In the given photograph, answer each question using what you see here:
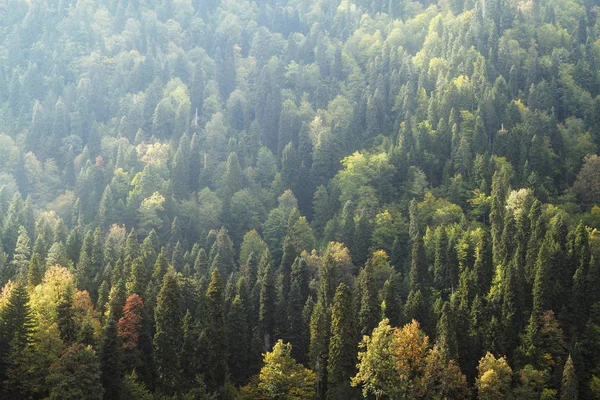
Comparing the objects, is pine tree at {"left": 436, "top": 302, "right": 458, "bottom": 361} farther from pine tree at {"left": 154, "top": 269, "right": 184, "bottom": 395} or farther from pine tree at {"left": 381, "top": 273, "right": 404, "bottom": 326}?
pine tree at {"left": 154, "top": 269, "right": 184, "bottom": 395}

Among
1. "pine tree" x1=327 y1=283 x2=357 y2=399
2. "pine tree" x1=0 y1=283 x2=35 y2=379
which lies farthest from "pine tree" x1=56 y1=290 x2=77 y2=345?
"pine tree" x1=327 y1=283 x2=357 y2=399

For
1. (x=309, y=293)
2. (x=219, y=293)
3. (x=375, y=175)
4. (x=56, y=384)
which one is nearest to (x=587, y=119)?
(x=375, y=175)

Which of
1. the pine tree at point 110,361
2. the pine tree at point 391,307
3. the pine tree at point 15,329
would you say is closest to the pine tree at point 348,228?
the pine tree at point 391,307

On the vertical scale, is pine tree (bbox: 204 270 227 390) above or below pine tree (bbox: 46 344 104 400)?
above

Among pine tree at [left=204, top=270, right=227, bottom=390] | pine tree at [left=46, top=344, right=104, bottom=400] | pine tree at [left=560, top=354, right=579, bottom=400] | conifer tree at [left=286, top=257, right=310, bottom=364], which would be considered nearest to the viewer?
pine tree at [left=46, top=344, right=104, bottom=400]

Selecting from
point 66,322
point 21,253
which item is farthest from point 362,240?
point 66,322

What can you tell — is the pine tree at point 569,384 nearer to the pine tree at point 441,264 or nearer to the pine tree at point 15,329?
the pine tree at point 441,264

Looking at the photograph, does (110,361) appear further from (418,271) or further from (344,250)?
(344,250)

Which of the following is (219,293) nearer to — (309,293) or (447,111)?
(309,293)
